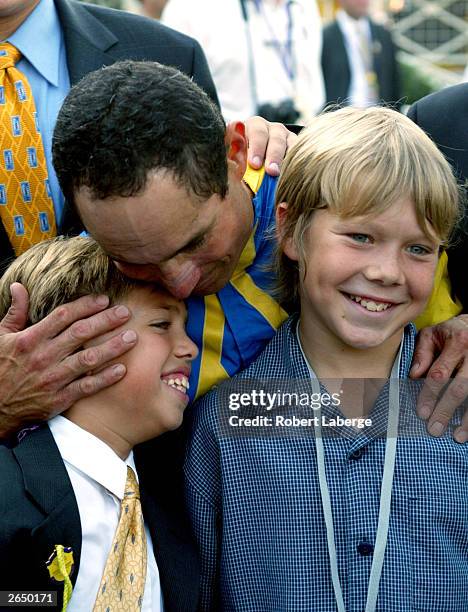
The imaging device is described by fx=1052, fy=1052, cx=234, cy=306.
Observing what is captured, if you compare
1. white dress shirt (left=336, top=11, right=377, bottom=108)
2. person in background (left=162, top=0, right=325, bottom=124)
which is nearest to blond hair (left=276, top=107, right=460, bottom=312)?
person in background (left=162, top=0, right=325, bottom=124)

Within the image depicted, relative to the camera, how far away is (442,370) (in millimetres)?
2658

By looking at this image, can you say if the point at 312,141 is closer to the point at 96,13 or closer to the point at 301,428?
the point at 301,428

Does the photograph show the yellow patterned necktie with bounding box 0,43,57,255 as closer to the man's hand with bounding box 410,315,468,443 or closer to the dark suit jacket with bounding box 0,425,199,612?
the dark suit jacket with bounding box 0,425,199,612

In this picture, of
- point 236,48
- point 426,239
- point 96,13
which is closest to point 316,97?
point 236,48

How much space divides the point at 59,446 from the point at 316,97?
4.74 meters

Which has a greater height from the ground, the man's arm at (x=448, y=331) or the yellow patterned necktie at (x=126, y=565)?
the man's arm at (x=448, y=331)

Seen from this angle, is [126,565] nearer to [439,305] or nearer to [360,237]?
[360,237]

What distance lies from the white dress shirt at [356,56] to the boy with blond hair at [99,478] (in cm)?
702

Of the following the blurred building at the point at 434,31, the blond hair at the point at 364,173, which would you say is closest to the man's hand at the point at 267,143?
the blond hair at the point at 364,173

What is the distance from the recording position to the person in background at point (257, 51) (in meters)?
5.88

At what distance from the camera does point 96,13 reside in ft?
10.8

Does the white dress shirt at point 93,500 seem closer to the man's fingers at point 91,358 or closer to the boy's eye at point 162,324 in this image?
the man's fingers at point 91,358

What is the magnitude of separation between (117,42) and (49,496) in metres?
1.48

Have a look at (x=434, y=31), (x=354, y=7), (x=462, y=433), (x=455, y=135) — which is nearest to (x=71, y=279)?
(x=462, y=433)
